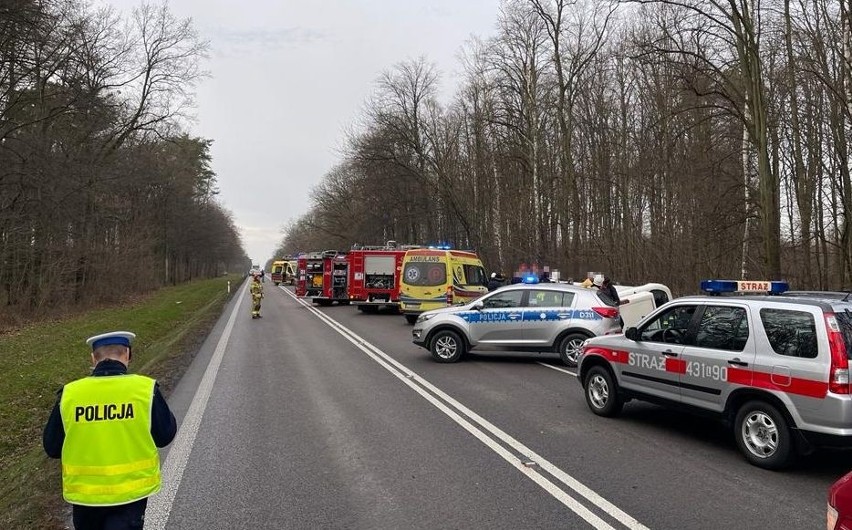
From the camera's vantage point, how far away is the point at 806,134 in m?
18.5

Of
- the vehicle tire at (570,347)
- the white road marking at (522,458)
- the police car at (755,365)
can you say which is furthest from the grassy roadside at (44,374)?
the vehicle tire at (570,347)

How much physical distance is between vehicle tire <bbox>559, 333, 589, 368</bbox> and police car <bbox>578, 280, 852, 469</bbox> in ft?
14.3

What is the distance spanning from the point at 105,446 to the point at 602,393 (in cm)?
632

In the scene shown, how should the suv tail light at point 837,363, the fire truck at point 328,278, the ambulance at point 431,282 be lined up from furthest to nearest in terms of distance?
the fire truck at point 328,278 → the ambulance at point 431,282 → the suv tail light at point 837,363

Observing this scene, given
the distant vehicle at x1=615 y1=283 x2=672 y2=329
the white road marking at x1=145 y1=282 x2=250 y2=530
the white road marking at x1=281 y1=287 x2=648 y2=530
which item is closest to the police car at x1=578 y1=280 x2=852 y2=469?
the white road marking at x1=281 y1=287 x2=648 y2=530

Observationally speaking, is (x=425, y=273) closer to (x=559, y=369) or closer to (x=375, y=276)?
(x=375, y=276)

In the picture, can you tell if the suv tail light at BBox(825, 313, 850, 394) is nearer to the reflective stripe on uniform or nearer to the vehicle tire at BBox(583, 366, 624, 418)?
the vehicle tire at BBox(583, 366, 624, 418)

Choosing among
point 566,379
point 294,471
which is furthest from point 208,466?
point 566,379

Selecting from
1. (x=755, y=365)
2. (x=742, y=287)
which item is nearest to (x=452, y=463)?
(x=755, y=365)

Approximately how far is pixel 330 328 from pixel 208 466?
13.9 metres

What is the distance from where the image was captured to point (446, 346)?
12516 millimetres

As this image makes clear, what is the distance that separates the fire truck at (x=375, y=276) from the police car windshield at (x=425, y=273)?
4.99 m

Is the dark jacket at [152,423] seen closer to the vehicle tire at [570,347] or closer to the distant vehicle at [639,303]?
the vehicle tire at [570,347]

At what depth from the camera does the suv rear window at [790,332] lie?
548 cm
